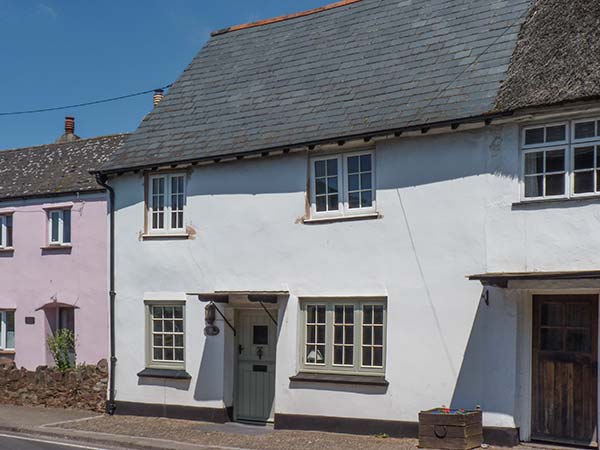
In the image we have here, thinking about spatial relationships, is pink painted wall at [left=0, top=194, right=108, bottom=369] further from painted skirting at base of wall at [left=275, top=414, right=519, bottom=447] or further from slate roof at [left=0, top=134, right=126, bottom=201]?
painted skirting at base of wall at [left=275, top=414, right=519, bottom=447]

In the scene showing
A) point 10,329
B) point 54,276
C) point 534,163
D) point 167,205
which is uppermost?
point 534,163

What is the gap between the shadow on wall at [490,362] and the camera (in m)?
13.8

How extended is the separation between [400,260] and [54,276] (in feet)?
37.4

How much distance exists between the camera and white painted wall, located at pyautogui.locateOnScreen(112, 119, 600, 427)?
13867 millimetres

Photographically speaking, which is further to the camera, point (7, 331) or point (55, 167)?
point (55, 167)

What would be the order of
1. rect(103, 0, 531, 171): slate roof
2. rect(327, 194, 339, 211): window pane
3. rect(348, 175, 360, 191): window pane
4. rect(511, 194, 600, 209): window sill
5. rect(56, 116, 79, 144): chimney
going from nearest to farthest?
rect(511, 194, 600, 209): window sill → rect(103, 0, 531, 171): slate roof → rect(348, 175, 360, 191): window pane → rect(327, 194, 339, 211): window pane → rect(56, 116, 79, 144): chimney

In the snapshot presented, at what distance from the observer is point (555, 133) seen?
13.6m

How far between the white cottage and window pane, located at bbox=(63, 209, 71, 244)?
4126mm

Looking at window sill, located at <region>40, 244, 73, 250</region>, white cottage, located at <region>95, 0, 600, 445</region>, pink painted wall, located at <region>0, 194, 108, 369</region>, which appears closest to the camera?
white cottage, located at <region>95, 0, 600, 445</region>

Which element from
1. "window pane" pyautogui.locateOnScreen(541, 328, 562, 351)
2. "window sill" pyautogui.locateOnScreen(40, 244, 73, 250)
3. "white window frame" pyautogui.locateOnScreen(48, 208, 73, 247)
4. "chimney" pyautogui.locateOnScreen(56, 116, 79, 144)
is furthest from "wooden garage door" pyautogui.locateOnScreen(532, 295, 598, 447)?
"chimney" pyautogui.locateOnScreen(56, 116, 79, 144)

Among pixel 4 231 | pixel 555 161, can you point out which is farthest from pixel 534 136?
pixel 4 231

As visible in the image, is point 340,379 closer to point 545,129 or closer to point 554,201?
point 554,201

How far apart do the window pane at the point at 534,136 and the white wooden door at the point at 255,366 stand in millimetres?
6214

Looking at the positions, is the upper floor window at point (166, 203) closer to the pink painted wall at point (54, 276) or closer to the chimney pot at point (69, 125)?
the pink painted wall at point (54, 276)
